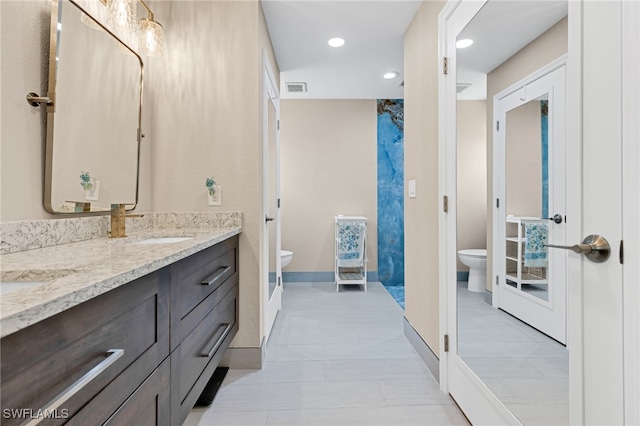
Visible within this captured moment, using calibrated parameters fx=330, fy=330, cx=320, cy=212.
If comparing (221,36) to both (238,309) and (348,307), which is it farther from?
(348,307)

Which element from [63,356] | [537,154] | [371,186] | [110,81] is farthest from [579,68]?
[371,186]

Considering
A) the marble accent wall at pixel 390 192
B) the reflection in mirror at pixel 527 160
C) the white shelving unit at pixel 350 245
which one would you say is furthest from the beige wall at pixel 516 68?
the marble accent wall at pixel 390 192

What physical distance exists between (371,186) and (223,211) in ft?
9.12

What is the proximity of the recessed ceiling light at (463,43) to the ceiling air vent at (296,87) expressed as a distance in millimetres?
2451

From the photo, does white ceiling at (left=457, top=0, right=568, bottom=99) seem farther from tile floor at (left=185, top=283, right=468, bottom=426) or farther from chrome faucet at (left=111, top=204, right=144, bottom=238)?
chrome faucet at (left=111, top=204, right=144, bottom=238)

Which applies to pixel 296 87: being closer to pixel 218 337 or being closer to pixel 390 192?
pixel 390 192

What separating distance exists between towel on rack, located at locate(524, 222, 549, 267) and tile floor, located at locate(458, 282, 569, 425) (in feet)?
0.83

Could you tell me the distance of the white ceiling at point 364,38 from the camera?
1.28 m

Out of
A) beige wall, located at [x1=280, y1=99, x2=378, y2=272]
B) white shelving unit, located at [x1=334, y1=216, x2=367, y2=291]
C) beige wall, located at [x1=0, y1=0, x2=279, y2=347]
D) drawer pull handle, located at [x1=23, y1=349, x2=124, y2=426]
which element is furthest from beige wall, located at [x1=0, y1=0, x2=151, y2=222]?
beige wall, located at [x1=280, y1=99, x2=378, y2=272]

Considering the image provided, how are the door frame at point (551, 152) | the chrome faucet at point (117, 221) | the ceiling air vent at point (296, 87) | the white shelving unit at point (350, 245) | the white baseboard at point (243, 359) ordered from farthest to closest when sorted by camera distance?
the white shelving unit at point (350, 245)
the ceiling air vent at point (296, 87)
the white baseboard at point (243, 359)
the chrome faucet at point (117, 221)
the door frame at point (551, 152)

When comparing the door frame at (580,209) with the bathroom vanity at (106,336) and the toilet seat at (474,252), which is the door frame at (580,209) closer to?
the toilet seat at (474,252)

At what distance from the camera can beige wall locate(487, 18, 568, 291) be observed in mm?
1040

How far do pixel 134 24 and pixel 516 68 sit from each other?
1.88m

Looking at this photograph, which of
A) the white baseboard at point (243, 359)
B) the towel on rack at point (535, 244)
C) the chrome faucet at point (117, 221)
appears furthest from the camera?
the white baseboard at point (243, 359)
